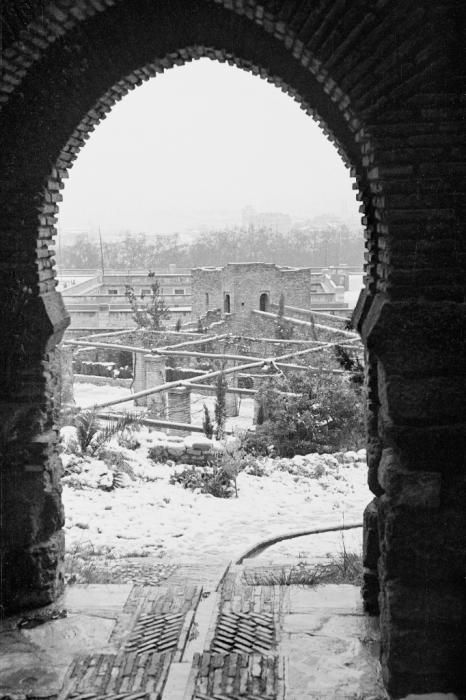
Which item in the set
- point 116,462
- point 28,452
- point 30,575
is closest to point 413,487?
point 28,452

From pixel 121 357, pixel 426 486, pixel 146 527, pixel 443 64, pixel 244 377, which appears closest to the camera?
pixel 443 64

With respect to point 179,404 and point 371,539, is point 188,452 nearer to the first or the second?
point 179,404

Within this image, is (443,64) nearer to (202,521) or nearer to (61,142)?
(61,142)

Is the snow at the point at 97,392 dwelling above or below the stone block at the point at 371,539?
below

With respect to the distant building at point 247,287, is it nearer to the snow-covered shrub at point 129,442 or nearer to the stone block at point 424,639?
the snow-covered shrub at point 129,442

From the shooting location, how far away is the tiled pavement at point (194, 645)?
4617mm

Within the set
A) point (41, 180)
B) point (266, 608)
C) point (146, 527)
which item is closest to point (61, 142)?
point (41, 180)

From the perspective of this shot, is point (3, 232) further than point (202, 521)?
No

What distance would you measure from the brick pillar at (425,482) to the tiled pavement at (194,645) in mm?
662

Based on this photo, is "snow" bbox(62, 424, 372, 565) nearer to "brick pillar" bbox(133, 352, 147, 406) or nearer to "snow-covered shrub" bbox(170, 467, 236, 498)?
"snow-covered shrub" bbox(170, 467, 236, 498)

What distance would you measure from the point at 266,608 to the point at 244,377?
16.8 metres

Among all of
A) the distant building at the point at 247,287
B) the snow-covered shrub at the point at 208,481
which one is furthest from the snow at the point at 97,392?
the snow-covered shrub at the point at 208,481

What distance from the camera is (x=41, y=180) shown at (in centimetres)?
534

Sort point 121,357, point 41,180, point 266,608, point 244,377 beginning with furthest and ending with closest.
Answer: point 121,357 < point 244,377 < point 266,608 < point 41,180
